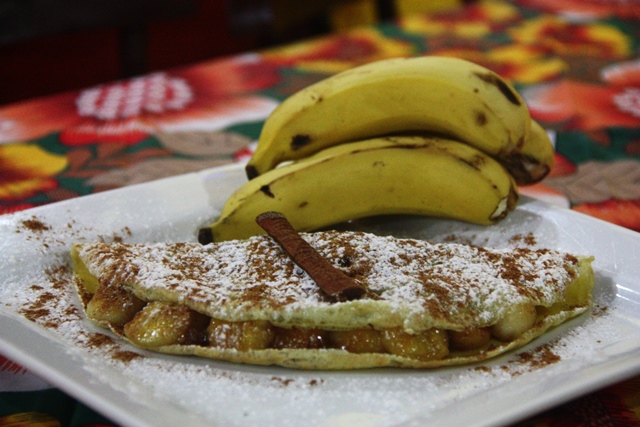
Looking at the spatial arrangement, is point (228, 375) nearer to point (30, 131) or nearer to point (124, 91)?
point (30, 131)

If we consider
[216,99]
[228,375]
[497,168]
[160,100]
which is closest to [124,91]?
[160,100]

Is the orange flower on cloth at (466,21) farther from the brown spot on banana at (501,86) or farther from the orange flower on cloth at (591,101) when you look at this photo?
the brown spot on banana at (501,86)

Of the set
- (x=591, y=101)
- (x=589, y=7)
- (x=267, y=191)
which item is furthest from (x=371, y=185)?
(x=589, y=7)

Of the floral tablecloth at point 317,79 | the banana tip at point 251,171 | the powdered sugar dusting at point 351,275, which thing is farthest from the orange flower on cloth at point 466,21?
the powdered sugar dusting at point 351,275

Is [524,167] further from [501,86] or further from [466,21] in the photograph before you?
[466,21]

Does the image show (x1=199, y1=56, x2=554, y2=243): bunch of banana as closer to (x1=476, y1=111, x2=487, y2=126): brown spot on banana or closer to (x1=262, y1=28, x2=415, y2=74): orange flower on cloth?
(x1=476, y1=111, x2=487, y2=126): brown spot on banana

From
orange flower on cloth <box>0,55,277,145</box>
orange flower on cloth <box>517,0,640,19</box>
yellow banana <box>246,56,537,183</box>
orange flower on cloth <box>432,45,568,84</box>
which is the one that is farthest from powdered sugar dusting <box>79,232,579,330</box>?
orange flower on cloth <box>517,0,640,19</box>
